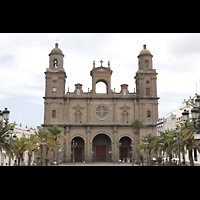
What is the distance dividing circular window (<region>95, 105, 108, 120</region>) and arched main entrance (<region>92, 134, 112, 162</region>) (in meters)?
4.27

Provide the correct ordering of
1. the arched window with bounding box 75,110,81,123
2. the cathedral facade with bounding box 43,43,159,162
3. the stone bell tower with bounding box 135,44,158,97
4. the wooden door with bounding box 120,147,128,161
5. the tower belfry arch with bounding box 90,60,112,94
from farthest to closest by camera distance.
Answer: the tower belfry arch with bounding box 90,60,112,94 → the stone bell tower with bounding box 135,44,158,97 → the wooden door with bounding box 120,147,128,161 → the arched window with bounding box 75,110,81,123 → the cathedral facade with bounding box 43,43,159,162

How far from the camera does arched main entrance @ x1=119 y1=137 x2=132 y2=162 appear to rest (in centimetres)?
5328

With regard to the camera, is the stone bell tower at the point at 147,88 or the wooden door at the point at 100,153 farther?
the wooden door at the point at 100,153

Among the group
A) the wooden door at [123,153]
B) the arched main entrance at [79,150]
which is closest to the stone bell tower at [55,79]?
the arched main entrance at [79,150]

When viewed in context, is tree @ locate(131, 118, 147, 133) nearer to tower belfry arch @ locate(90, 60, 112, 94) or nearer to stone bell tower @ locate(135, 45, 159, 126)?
stone bell tower @ locate(135, 45, 159, 126)

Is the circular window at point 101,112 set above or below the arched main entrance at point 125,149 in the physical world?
above

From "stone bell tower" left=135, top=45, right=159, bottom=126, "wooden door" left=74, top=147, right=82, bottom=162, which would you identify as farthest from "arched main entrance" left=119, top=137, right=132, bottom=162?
"wooden door" left=74, top=147, right=82, bottom=162

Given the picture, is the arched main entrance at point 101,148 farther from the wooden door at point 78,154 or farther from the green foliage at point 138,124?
the green foliage at point 138,124

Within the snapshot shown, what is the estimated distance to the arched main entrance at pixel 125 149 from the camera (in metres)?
53.3

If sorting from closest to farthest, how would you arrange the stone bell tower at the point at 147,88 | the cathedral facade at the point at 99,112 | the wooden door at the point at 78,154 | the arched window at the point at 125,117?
the cathedral facade at the point at 99,112 → the wooden door at the point at 78,154 → the stone bell tower at the point at 147,88 → the arched window at the point at 125,117

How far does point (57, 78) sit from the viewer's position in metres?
54.0

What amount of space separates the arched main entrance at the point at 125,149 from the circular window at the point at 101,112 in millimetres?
6368
